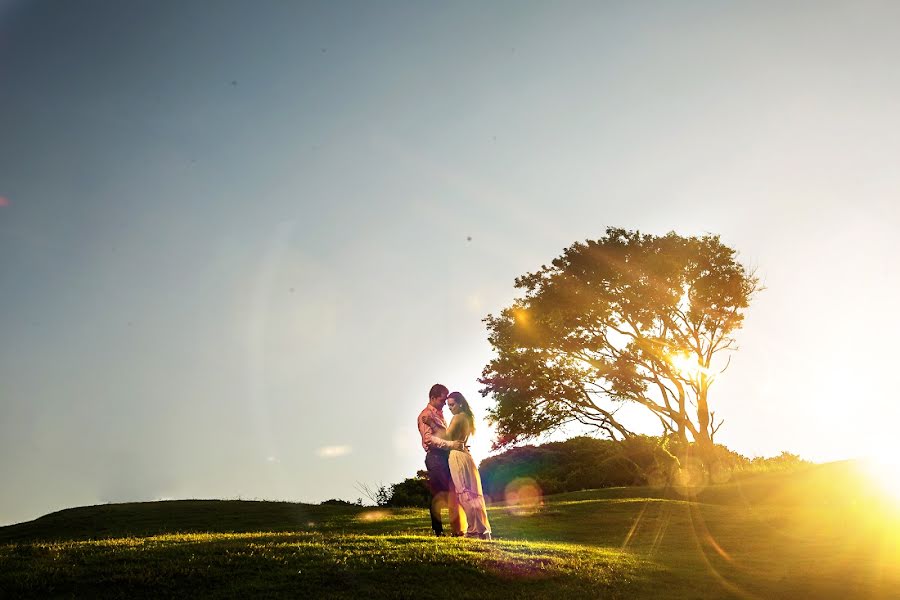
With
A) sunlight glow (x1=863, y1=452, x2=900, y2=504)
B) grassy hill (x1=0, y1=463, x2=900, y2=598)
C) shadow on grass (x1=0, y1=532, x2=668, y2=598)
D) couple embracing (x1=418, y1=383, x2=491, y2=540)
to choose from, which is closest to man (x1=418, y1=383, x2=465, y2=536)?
couple embracing (x1=418, y1=383, x2=491, y2=540)

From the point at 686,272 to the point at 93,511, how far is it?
34.1 m

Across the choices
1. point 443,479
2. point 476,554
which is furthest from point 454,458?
point 476,554

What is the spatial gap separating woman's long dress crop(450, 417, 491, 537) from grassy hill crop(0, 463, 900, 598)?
37.7 inches

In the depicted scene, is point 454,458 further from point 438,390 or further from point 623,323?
point 623,323

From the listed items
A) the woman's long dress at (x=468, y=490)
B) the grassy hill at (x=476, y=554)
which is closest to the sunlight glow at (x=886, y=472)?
the grassy hill at (x=476, y=554)

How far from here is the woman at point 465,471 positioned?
16547 millimetres

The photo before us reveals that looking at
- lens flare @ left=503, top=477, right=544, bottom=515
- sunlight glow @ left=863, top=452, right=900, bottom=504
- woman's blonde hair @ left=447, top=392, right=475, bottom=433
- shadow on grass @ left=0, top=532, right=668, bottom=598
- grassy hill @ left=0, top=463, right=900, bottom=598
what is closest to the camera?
shadow on grass @ left=0, top=532, right=668, bottom=598

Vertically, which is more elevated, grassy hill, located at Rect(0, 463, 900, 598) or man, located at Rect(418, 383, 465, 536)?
man, located at Rect(418, 383, 465, 536)

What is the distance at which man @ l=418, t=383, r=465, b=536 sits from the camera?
16.7 m

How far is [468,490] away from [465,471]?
465 millimetres

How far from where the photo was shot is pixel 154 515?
28.4 m

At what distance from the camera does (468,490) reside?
16.8 meters

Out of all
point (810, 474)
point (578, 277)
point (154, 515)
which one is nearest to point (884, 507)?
point (810, 474)

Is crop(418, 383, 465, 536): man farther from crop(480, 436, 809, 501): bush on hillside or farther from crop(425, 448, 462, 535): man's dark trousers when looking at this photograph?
crop(480, 436, 809, 501): bush on hillside
